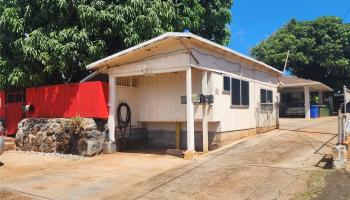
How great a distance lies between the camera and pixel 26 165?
36.2 feet

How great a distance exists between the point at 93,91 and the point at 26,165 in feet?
10.8

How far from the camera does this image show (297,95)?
1212 inches

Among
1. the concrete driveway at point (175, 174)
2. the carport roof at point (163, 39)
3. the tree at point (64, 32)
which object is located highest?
the tree at point (64, 32)

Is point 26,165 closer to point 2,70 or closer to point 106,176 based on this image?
point 106,176

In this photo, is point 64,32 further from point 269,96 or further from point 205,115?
point 269,96

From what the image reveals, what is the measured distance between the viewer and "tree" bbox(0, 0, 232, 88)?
13672mm

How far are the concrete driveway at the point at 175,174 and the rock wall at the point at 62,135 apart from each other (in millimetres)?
793

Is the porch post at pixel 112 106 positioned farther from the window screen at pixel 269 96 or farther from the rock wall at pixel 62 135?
the window screen at pixel 269 96

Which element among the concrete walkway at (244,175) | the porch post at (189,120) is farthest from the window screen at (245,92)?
the porch post at (189,120)

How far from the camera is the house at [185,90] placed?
36.9 ft

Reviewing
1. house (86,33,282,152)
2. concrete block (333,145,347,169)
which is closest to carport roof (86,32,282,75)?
house (86,33,282,152)

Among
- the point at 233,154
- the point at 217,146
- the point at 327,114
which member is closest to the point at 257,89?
the point at 217,146

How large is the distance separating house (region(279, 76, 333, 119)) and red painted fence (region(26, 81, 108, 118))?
1722cm

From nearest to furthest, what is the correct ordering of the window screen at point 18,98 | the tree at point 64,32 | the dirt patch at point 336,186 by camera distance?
the dirt patch at point 336,186, the tree at point 64,32, the window screen at point 18,98
